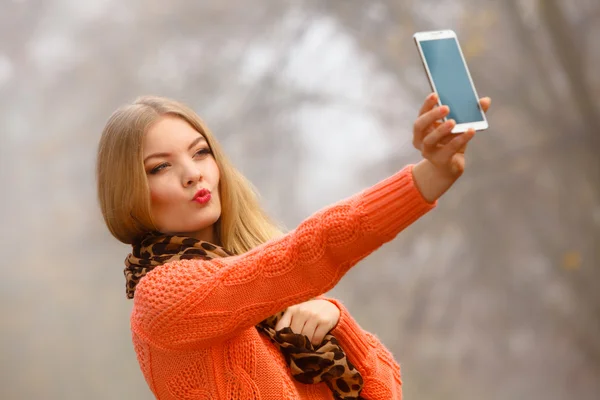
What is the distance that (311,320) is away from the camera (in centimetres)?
140

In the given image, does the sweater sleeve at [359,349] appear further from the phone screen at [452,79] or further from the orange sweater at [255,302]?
the phone screen at [452,79]

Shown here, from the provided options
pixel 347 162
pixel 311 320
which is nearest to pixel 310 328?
pixel 311 320

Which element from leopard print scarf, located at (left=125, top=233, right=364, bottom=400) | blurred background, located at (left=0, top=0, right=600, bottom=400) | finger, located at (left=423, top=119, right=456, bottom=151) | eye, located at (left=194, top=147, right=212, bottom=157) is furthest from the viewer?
blurred background, located at (left=0, top=0, right=600, bottom=400)

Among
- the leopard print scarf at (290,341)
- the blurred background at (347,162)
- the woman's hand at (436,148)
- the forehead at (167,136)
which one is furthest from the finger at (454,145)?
the blurred background at (347,162)

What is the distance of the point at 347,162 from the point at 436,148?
2.59m

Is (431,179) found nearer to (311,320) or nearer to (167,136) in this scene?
(311,320)

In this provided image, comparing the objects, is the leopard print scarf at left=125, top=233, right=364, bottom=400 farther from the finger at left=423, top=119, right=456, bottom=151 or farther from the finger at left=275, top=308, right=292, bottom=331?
the finger at left=423, top=119, right=456, bottom=151

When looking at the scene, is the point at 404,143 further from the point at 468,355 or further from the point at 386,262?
the point at 468,355

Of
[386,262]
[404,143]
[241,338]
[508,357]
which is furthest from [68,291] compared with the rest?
[241,338]

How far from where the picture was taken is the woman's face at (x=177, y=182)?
1.42 meters

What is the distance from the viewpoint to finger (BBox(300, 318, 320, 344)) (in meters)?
1.39

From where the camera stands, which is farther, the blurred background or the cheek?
the blurred background

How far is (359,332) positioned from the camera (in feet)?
4.80

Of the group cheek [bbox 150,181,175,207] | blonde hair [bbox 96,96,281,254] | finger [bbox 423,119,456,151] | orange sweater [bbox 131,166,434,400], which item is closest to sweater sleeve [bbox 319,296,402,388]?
orange sweater [bbox 131,166,434,400]
